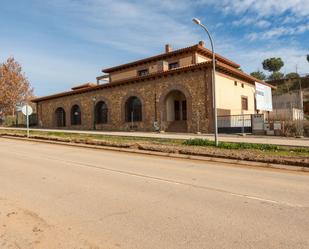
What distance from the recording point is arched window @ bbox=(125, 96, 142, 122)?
3180 cm

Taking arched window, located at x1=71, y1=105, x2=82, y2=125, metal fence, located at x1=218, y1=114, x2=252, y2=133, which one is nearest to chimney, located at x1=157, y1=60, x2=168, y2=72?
metal fence, located at x1=218, y1=114, x2=252, y2=133

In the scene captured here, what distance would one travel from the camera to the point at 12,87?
50156 mm

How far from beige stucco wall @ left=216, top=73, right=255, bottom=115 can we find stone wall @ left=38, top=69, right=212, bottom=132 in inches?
66.1

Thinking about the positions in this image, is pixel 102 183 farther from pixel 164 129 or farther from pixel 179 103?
pixel 179 103

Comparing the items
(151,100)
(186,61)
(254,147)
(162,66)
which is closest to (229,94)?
(186,61)

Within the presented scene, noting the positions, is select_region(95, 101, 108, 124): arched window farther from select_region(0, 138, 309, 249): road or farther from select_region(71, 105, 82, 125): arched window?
select_region(0, 138, 309, 249): road

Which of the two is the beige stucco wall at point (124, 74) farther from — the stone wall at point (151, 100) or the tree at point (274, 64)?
the tree at point (274, 64)

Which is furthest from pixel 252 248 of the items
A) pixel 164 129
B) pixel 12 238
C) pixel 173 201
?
pixel 164 129

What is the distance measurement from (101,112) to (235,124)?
1651cm

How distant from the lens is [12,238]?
4391mm

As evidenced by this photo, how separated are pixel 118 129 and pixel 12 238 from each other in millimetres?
28593

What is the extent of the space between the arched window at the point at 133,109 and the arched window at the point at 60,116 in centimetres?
1297

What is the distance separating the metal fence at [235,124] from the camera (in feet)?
80.7

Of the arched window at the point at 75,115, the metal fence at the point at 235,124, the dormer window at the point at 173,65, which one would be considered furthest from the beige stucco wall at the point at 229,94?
the arched window at the point at 75,115
